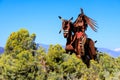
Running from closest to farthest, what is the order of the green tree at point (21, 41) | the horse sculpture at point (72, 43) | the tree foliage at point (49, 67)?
the tree foliage at point (49, 67) < the green tree at point (21, 41) < the horse sculpture at point (72, 43)

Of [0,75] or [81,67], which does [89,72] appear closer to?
[81,67]

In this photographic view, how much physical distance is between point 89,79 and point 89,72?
2.92 ft

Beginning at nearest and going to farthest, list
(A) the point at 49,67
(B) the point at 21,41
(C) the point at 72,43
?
(A) the point at 49,67 → (B) the point at 21,41 → (C) the point at 72,43

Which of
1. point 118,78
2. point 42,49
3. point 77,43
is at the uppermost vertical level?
point 77,43

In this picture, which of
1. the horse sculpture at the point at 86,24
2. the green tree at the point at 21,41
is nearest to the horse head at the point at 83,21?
the horse sculpture at the point at 86,24

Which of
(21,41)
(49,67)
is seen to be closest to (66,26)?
(21,41)

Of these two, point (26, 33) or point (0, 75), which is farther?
point (26, 33)

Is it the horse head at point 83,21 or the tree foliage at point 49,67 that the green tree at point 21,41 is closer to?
the tree foliage at point 49,67

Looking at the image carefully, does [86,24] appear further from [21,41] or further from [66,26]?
[21,41]

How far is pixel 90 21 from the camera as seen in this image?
3325cm

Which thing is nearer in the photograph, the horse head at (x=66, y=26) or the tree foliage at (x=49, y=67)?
the tree foliage at (x=49, y=67)

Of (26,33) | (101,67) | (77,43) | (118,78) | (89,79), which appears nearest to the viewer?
(118,78)

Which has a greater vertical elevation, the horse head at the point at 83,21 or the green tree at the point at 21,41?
the horse head at the point at 83,21

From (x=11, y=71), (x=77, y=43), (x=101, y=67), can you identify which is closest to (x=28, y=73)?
(x=11, y=71)
